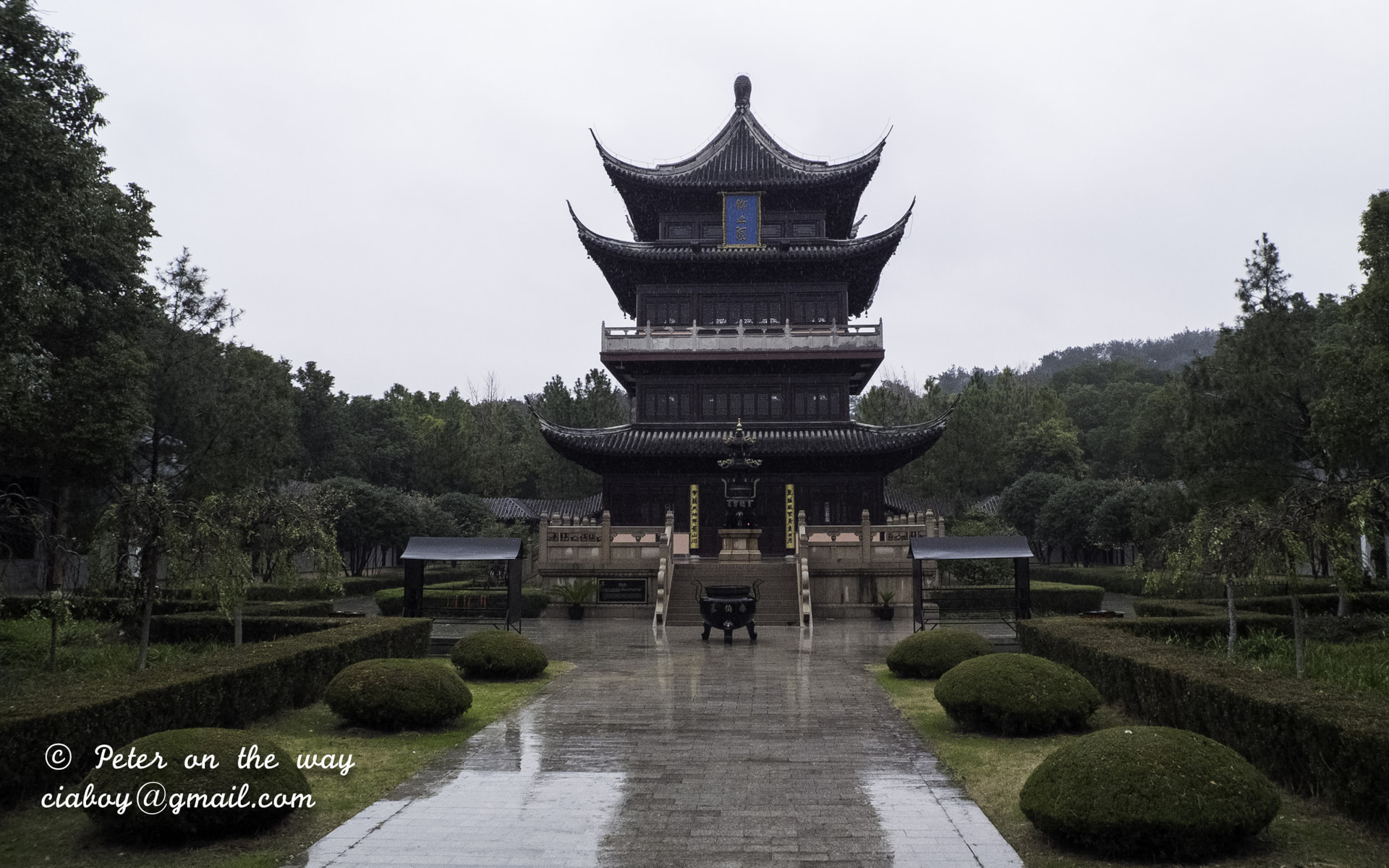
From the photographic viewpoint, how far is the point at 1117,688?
1315 cm

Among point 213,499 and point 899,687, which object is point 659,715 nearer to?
point 899,687

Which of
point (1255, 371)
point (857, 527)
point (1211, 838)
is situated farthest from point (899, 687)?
point (1255, 371)

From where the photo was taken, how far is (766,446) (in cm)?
3878

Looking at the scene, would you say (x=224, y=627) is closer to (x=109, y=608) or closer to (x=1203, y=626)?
(x=109, y=608)

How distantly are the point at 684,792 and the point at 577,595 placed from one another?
70.9 ft

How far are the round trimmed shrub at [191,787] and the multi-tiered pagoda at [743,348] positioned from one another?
3047 centimetres

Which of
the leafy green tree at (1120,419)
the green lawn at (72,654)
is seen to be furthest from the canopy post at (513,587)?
the leafy green tree at (1120,419)

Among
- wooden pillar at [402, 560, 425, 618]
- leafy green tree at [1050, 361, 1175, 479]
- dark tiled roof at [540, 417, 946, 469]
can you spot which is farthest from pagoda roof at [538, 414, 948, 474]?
leafy green tree at [1050, 361, 1175, 479]

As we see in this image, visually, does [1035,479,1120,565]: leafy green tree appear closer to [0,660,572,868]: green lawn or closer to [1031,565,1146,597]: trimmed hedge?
[1031,565,1146,597]: trimmed hedge

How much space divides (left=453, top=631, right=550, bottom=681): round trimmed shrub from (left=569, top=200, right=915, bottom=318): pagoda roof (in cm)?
2639

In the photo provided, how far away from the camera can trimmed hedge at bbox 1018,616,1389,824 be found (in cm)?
784

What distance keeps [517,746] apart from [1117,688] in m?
8.29

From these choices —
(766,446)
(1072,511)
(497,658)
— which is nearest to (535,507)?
(766,446)

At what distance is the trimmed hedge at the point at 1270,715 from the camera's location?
7.84 m
